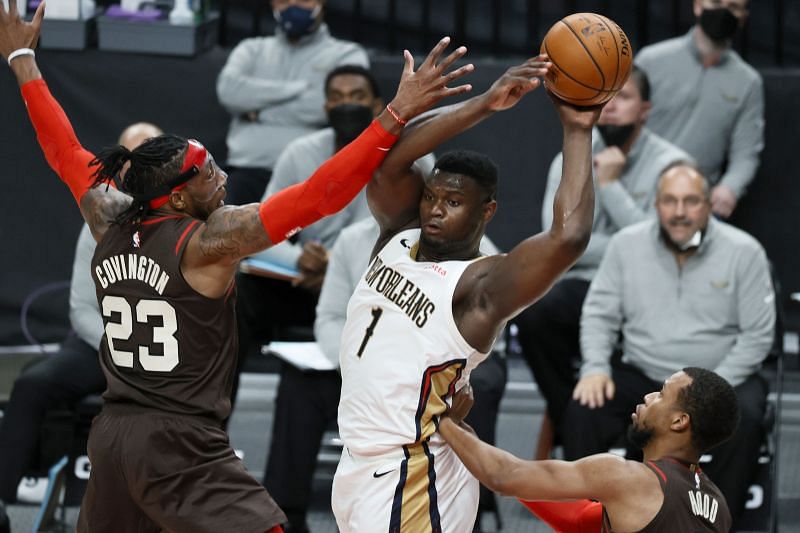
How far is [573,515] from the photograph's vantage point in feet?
14.4

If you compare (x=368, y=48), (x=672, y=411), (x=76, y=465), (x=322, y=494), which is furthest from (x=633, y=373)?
(x=368, y=48)

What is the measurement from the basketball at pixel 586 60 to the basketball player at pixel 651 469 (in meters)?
0.93

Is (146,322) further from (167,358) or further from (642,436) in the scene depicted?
(642,436)

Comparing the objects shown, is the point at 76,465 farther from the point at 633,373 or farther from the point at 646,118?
the point at 646,118

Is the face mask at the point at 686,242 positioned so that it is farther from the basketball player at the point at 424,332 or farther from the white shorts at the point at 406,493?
the white shorts at the point at 406,493

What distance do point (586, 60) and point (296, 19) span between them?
151 inches

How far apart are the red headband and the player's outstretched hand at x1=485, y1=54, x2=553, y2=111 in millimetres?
918

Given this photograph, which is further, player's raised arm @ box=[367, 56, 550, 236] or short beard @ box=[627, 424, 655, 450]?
short beard @ box=[627, 424, 655, 450]

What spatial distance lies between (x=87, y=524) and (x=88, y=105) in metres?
3.89

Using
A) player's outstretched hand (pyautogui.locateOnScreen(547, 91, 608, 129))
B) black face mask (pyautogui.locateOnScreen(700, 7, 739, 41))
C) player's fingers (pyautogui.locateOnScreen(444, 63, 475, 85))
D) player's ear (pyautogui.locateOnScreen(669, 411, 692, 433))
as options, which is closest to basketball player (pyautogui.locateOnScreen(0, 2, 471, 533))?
player's fingers (pyautogui.locateOnScreen(444, 63, 475, 85))

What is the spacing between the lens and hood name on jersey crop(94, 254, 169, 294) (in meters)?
4.19

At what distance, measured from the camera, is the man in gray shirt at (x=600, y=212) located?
6387mm

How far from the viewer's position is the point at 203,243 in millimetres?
4109

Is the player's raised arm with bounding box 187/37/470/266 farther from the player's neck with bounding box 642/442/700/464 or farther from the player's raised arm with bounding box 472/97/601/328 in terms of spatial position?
the player's neck with bounding box 642/442/700/464
